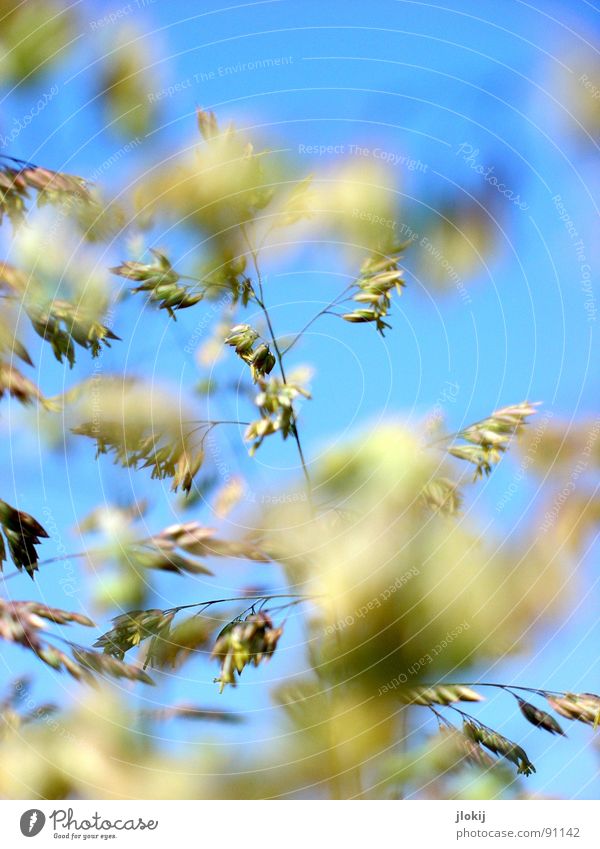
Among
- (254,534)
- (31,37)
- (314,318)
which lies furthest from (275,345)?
(31,37)

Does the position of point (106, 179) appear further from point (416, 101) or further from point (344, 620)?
point (344, 620)

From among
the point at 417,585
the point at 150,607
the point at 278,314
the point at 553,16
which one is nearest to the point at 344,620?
the point at 417,585

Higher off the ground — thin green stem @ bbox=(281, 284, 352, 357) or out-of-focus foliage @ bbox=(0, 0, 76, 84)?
out-of-focus foliage @ bbox=(0, 0, 76, 84)

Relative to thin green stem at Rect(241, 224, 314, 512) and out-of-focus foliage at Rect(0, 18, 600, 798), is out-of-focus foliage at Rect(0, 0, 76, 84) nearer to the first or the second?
out-of-focus foliage at Rect(0, 18, 600, 798)

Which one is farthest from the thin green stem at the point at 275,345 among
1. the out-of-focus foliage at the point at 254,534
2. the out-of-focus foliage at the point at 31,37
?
the out-of-focus foliage at the point at 31,37

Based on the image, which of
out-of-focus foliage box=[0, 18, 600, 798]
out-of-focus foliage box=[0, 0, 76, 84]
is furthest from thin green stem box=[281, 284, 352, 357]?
out-of-focus foliage box=[0, 0, 76, 84]

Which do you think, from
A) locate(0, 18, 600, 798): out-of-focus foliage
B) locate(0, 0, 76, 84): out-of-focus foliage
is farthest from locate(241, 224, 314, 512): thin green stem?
locate(0, 0, 76, 84): out-of-focus foliage

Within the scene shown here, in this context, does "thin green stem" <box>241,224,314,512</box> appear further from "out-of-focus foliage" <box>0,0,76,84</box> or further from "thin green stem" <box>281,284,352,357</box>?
"out-of-focus foliage" <box>0,0,76,84</box>

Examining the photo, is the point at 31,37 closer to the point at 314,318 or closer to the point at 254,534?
the point at 314,318

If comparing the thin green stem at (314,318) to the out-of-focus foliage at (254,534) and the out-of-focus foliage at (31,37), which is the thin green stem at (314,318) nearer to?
the out-of-focus foliage at (254,534)

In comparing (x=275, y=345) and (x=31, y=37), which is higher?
(x=31, y=37)

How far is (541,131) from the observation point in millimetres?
952

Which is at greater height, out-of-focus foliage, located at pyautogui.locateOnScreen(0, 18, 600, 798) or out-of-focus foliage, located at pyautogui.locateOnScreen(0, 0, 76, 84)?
out-of-focus foliage, located at pyautogui.locateOnScreen(0, 0, 76, 84)
